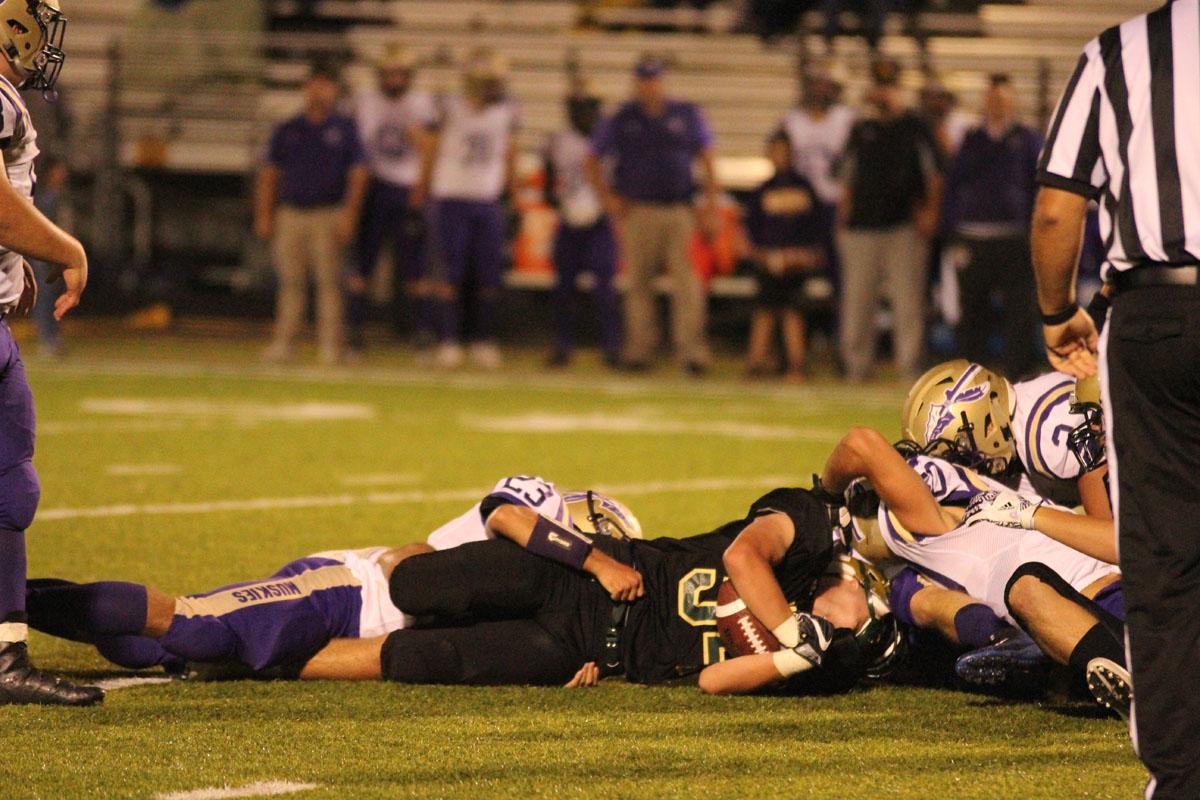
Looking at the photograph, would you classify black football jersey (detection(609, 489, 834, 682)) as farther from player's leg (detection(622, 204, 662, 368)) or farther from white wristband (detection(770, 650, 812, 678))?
player's leg (detection(622, 204, 662, 368))

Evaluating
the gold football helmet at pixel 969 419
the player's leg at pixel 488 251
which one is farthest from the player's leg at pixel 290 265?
the gold football helmet at pixel 969 419

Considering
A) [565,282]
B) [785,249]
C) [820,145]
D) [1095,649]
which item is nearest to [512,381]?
[565,282]

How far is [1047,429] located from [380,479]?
13.2ft

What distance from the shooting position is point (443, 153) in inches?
526

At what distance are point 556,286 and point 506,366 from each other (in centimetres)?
75

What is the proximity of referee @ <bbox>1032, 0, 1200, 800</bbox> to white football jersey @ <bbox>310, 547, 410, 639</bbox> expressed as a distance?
6.92ft

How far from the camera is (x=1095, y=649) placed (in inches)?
160

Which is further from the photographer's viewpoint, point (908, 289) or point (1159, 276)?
point (908, 289)

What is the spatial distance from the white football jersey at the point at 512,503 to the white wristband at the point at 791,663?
2.30 feet

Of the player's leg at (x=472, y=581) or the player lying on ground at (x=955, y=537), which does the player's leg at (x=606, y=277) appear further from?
the player's leg at (x=472, y=581)

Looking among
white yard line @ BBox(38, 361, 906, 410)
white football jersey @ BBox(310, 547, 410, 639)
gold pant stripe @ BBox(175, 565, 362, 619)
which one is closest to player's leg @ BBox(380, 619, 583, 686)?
white football jersey @ BBox(310, 547, 410, 639)

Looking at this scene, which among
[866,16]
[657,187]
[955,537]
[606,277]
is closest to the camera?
[955,537]

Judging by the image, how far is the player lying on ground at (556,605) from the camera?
178 inches

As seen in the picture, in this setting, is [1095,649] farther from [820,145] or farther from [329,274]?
[820,145]
